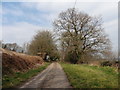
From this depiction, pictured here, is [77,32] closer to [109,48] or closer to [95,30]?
[95,30]

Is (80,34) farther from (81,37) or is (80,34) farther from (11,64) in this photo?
(11,64)

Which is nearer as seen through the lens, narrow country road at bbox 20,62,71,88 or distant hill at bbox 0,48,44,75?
narrow country road at bbox 20,62,71,88

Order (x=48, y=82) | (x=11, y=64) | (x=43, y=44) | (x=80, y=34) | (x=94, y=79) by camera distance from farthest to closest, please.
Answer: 1. (x=43, y=44)
2. (x=80, y=34)
3. (x=11, y=64)
4. (x=48, y=82)
5. (x=94, y=79)

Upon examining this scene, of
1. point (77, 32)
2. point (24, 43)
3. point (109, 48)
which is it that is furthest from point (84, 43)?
point (24, 43)

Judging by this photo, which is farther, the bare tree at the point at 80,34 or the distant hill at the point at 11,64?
the bare tree at the point at 80,34

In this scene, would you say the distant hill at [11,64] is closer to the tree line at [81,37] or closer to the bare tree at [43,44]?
the tree line at [81,37]

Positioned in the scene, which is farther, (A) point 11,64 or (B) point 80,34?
(B) point 80,34

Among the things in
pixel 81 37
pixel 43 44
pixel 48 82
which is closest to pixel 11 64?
pixel 48 82

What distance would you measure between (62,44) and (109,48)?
10.4 meters

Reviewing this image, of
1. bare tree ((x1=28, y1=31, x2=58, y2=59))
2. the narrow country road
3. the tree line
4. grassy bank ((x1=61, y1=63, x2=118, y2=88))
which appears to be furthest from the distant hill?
bare tree ((x1=28, y1=31, x2=58, y2=59))

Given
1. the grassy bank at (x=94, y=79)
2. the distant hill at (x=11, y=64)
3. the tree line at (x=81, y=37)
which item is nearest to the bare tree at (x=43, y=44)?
the tree line at (x=81, y=37)

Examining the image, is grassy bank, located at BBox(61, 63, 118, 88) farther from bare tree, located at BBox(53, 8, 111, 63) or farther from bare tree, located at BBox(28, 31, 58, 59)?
bare tree, located at BBox(28, 31, 58, 59)

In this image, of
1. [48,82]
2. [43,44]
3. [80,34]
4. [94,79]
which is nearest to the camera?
[94,79]

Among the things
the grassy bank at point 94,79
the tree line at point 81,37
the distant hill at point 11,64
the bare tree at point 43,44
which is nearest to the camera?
the grassy bank at point 94,79
